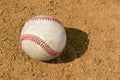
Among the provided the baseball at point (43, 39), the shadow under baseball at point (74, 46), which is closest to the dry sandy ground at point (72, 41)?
the shadow under baseball at point (74, 46)

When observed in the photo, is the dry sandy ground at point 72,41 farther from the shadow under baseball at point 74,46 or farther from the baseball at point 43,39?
the baseball at point 43,39

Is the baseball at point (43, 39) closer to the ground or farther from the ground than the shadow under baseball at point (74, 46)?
farther from the ground

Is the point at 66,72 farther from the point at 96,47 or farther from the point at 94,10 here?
the point at 94,10

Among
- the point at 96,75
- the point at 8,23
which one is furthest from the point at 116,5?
the point at 8,23

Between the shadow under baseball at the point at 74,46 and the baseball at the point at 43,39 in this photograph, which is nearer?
the baseball at the point at 43,39

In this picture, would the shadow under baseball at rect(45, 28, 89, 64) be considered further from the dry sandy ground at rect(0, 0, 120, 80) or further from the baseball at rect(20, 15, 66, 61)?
the baseball at rect(20, 15, 66, 61)

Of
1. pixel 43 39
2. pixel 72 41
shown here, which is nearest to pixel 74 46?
pixel 72 41

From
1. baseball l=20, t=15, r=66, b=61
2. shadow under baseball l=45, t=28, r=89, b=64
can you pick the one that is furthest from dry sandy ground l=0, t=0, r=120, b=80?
baseball l=20, t=15, r=66, b=61

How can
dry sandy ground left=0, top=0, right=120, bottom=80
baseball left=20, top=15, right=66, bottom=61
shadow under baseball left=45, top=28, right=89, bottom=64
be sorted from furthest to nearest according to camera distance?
shadow under baseball left=45, top=28, right=89, bottom=64 → dry sandy ground left=0, top=0, right=120, bottom=80 → baseball left=20, top=15, right=66, bottom=61
